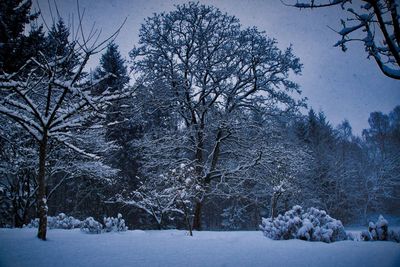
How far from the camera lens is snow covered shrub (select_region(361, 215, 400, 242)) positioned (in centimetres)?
537

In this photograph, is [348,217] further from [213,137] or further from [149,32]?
[149,32]

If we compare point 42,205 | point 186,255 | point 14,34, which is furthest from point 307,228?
point 14,34

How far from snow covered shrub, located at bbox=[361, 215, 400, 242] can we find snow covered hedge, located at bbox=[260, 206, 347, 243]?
47 centimetres

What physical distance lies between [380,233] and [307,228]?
1696 millimetres

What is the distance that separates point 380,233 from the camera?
5375mm

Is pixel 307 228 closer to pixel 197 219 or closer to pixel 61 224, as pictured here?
pixel 197 219

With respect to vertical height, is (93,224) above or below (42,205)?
below

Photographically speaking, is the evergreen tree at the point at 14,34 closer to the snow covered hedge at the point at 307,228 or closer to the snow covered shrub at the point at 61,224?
the snow covered shrub at the point at 61,224

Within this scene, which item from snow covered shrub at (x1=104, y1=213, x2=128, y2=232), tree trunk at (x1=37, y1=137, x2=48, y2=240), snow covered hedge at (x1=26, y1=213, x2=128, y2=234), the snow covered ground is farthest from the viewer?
snow covered shrub at (x1=104, y1=213, x2=128, y2=232)

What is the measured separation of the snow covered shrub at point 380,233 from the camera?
17.6 ft

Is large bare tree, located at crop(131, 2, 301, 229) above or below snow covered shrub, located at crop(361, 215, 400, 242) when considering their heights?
above

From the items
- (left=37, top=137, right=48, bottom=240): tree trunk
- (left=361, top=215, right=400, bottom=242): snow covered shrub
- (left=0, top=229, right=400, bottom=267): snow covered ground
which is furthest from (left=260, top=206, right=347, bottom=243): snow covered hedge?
(left=37, top=137, right=48, bottom=240): tree trunk

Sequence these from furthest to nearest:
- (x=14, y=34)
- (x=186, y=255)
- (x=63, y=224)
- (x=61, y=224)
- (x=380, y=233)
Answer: (x=14, y=34)
(x=61, y=224)
(x=63, y=224)
(x=380, y=233)
(x=186, y=255)

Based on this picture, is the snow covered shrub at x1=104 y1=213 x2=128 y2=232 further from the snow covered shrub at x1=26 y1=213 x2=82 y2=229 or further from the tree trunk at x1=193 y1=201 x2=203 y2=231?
the tree trunk at x1=193 y1=201 x2=203 y2=231
